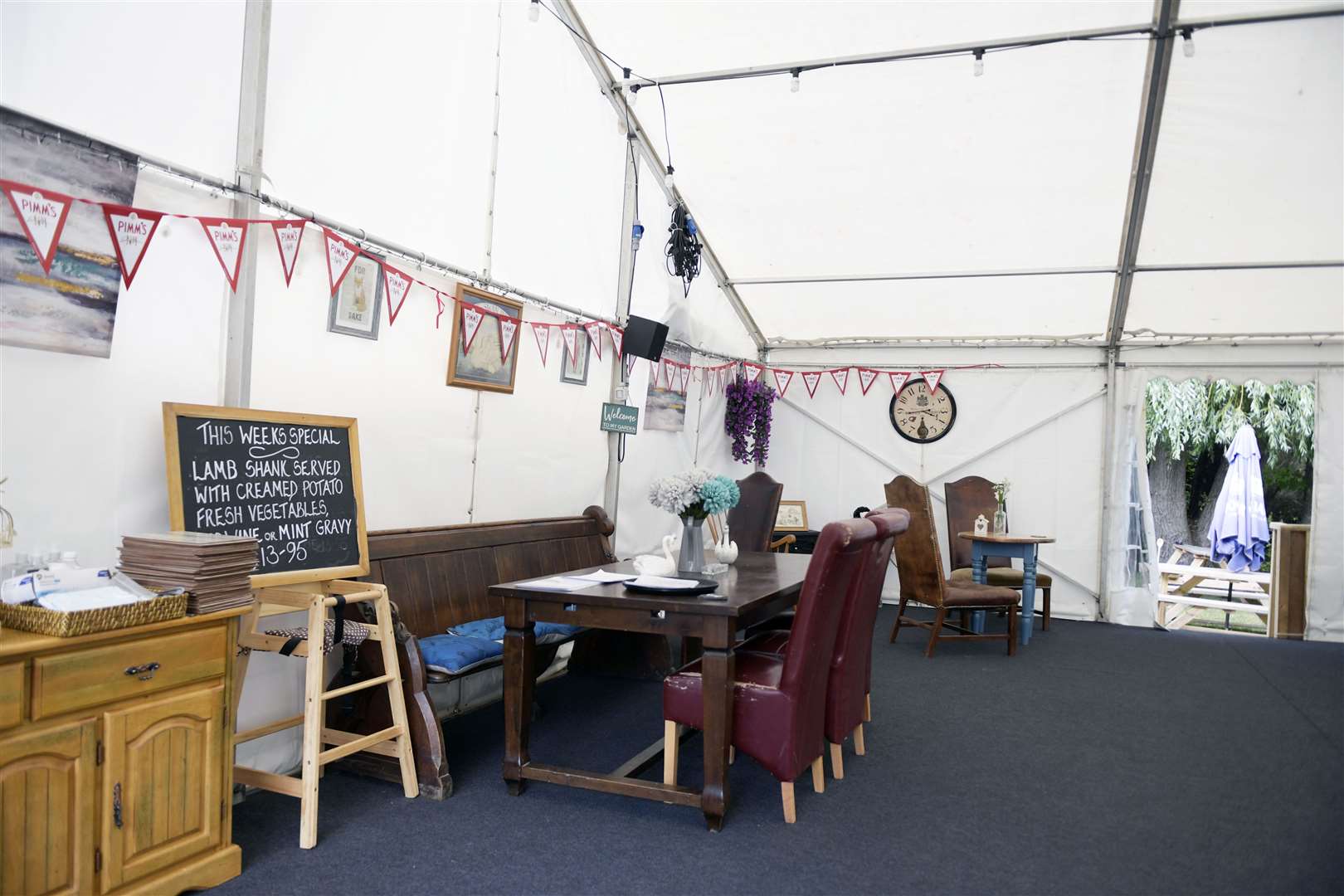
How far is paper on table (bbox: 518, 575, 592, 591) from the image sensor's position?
9.76ft

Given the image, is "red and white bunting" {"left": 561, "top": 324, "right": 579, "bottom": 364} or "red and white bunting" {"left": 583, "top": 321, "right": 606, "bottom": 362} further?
"red and white bunting" {"left": 583, "top": 321, "right": 606, "bottom": 362}

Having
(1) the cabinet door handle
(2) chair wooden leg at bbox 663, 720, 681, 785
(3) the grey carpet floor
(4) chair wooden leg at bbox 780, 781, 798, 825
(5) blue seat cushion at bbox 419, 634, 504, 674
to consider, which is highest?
(1) the cabinet door handle

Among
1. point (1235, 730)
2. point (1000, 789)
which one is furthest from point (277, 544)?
point (1235, 730)

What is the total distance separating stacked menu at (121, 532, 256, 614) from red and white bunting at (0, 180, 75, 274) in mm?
767

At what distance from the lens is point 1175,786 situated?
3.34 metres

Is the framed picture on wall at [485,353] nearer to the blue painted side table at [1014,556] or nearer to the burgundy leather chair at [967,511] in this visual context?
the blue painted side table at [1014,556]

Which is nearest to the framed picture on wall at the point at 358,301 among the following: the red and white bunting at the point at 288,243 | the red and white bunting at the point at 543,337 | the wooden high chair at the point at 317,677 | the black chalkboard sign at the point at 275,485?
the red and white bunting at the point at 288,243

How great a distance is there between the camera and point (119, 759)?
2.04m

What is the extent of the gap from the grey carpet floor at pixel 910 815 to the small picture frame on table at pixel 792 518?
3098 millimetres

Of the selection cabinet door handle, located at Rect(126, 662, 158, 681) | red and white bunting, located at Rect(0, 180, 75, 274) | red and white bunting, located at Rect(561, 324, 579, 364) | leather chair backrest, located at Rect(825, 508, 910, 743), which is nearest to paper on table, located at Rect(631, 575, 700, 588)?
leather chair backrest, located at Rect(825, 508, 910, 743)

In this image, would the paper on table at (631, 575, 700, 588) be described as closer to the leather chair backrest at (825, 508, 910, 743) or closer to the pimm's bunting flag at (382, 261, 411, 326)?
the leather chair backrest at (825, 508, 910, 743)

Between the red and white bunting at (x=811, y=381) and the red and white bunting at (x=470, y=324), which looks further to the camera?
the red and white bunting at (x=811, y=381)

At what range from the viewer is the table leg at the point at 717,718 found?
2.75 metres

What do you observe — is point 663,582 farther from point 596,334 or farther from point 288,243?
point 596,334
